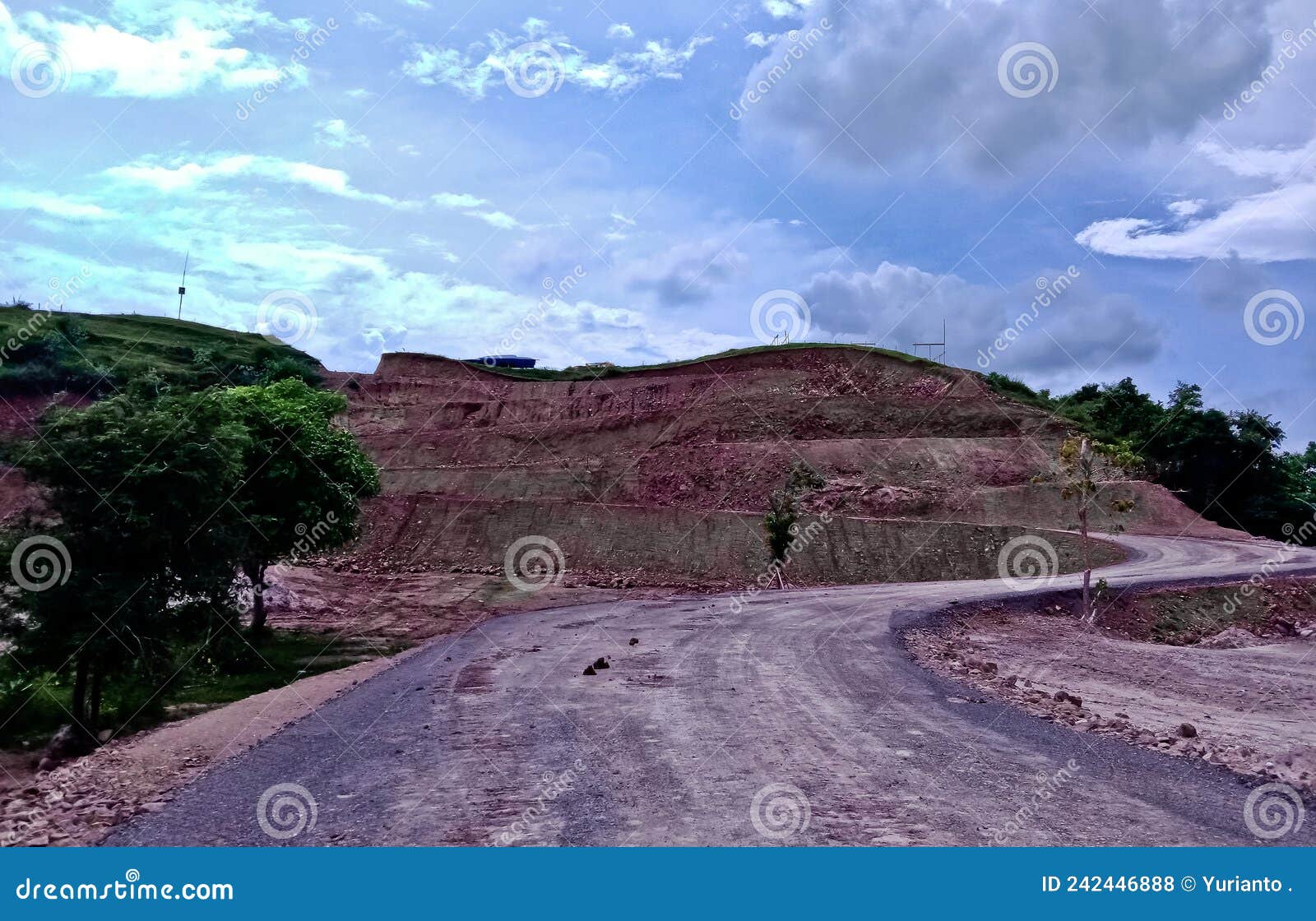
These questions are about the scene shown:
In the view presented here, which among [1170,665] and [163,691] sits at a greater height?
[1170,665]

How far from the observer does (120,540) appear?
49.8ft

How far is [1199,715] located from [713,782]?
33.5 feet

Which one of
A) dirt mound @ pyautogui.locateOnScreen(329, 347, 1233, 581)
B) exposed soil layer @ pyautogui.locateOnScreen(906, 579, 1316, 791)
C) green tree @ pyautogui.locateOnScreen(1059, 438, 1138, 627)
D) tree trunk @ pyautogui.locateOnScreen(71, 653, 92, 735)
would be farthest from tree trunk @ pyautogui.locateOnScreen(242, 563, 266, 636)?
green tree @ pyautogui.locateOnScreen(1059, 438, 1138, 627)

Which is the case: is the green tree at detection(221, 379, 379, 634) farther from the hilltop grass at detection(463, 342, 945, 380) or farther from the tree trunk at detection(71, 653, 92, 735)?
the hilltop grass at detection(463, 342, 945, 380)

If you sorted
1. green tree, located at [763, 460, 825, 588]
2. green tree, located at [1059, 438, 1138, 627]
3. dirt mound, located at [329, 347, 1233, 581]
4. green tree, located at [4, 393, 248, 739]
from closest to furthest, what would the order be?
1. green tree, located at [4, 393, 248, 739]
2. green tree, located at [1059, 438, 1138, 627]
3. green tree, located at [763, 460, 825, 588]
4. dirt mound, located at [329, 347, 1233, 581]

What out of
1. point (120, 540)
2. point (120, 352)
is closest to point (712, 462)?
point (120, 540)

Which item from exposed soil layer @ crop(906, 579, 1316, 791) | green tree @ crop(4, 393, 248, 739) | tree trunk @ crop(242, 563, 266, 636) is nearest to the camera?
exposed soil layer @ crop(906, 579, 1316, 791)

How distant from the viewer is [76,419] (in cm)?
1460

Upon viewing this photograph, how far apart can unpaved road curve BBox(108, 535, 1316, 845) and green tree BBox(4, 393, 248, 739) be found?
3840mm

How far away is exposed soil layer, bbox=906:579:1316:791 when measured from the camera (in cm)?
1217

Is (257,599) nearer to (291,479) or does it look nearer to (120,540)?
(291,479)

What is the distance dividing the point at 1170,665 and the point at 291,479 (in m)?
23.1

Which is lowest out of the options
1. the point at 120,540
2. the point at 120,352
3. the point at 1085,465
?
the point at 120,540

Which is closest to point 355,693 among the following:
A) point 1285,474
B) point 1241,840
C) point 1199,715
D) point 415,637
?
point 415,637
